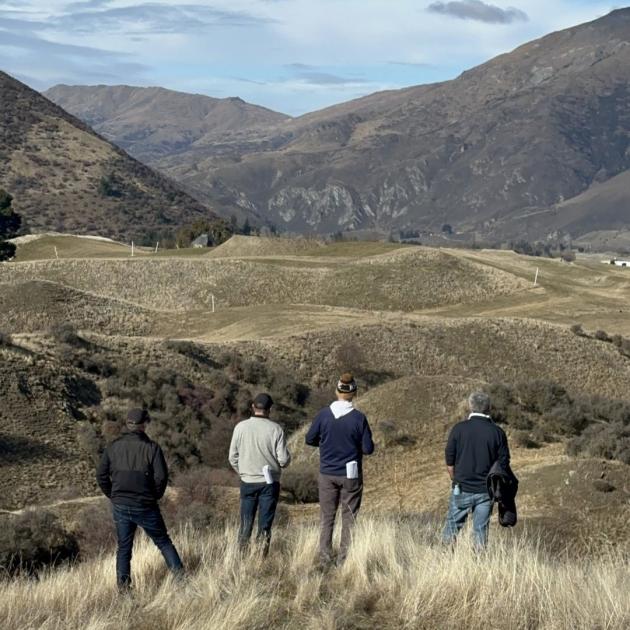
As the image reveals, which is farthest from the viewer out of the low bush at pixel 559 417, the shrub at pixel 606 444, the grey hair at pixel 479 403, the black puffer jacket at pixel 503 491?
the low bush at pixel 559 417

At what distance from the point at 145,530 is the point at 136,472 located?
0.56 m

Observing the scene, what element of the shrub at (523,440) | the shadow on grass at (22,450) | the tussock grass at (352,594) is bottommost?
the shadow on grass at (22,450)

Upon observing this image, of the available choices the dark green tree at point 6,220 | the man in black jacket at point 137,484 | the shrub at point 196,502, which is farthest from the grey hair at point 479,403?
the dark green tree at point 6,220

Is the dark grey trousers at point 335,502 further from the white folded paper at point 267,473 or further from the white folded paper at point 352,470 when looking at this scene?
the white folded paper at point 267,473

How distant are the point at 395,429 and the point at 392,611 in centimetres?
1659

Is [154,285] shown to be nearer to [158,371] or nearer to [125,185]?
[158,371]

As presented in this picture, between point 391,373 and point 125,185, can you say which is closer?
point 391,373

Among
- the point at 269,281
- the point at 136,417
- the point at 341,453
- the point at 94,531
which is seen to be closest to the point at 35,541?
the point at 94,531

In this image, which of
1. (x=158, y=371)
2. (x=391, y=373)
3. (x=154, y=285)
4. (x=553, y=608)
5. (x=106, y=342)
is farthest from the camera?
(x=154, y=285)

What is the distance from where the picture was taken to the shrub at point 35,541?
1443 cm

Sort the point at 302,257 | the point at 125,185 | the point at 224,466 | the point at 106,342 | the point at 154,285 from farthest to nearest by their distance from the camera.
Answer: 1. the point at 125,185
2. the point at 302,257
3. the point at 154,285
4. the point at 106,342
5. the point at 224,466

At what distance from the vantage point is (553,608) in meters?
7.41

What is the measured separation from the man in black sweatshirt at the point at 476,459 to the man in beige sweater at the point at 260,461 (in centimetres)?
176

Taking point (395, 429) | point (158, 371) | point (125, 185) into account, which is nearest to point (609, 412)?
point (395, 429)
